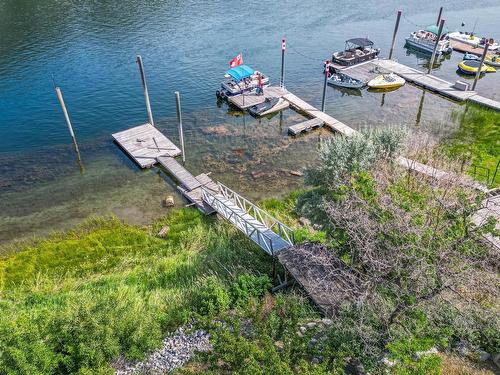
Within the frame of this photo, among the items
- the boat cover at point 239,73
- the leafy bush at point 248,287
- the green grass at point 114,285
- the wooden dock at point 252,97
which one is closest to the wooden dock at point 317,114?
the wooden dock at point 252,97

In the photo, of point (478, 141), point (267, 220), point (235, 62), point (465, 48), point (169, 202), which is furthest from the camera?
point (465, 48)

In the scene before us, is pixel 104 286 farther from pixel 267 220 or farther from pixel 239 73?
pixel 239 73

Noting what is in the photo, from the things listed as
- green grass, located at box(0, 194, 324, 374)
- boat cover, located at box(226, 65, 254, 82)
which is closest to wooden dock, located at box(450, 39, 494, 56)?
boat cover, located at box(226, 65, 254, 82)

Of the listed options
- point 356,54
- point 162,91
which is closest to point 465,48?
point 356,54

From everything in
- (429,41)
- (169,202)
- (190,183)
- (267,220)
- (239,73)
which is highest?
(239,73)

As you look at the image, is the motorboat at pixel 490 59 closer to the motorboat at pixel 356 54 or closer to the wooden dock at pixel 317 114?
the motorboat at pixel 356 54

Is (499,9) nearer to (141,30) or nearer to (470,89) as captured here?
(470,89)
